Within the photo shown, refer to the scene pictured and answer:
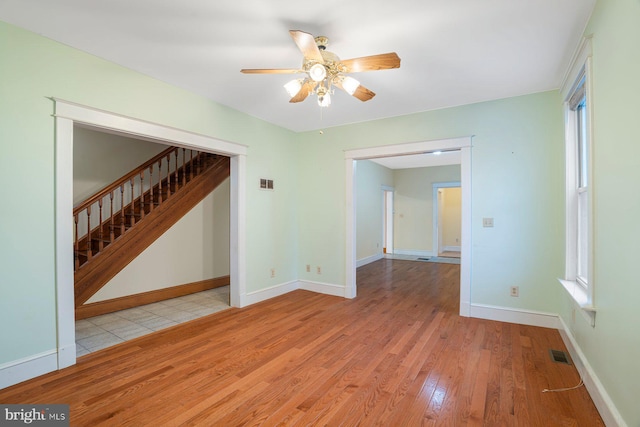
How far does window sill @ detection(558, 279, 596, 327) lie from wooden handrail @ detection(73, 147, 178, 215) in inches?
200

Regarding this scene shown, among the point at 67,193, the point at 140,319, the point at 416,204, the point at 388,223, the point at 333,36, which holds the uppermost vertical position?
the point at 333,36

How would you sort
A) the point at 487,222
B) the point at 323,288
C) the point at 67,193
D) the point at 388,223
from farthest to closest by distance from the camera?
the point at 388,223 < the point at 323,288 < the point at 487,222 < the point at 67,193

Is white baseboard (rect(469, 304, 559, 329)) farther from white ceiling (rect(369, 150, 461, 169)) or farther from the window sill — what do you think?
white ceiling (rect(369, 150, 461, 169))

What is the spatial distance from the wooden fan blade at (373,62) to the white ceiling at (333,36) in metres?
0.27

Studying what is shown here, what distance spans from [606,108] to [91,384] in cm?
386

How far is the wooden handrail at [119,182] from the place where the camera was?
3711 mm

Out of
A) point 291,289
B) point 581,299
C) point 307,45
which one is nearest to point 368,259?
point 291,289

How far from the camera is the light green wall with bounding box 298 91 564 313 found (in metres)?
3.14

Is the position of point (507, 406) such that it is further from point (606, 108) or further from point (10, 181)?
point (10, 181)

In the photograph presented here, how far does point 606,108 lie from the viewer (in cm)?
174

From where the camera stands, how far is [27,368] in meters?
2.17

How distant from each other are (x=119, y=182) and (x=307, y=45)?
3469 mm

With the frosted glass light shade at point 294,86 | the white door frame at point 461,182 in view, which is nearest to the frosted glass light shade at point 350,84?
the frosted glass light shade at point 294,86

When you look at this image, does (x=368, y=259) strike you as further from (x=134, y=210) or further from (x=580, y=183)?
(x=134, y=210)
